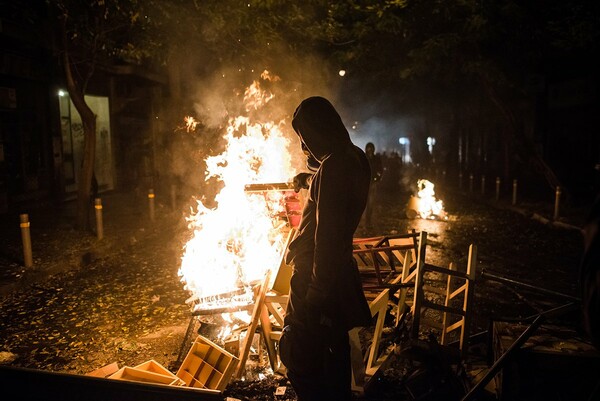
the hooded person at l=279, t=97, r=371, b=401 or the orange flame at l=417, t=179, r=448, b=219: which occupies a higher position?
the hooded person at l=279, t=97, r=371, b=401

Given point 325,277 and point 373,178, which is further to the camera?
point 373,178

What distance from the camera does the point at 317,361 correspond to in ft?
10.6

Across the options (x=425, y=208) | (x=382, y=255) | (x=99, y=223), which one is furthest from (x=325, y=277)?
(x=425, y=208)

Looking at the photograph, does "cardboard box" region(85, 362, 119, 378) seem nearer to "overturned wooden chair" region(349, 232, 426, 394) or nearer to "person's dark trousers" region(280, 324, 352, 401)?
"person's dark trousers" region(280, 324, 352, 401)

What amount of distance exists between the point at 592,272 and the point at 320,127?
1.90m

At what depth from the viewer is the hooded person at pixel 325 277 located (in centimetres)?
309

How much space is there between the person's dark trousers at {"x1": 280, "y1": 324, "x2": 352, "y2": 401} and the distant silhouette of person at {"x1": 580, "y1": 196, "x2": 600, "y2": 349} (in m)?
1.63

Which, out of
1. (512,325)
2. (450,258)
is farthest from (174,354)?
(450,258)

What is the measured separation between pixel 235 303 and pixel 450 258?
20.7 feet

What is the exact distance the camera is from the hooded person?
122 inches

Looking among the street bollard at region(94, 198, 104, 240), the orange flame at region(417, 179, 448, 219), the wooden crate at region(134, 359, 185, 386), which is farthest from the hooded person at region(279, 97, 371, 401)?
the orange flame at region(417, 179, 448, 219)

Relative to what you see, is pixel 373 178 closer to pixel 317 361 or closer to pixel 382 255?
pixel 382 255

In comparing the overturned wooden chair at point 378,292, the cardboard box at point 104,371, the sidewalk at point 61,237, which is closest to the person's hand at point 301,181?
the overturned wooden chair at point 378,292

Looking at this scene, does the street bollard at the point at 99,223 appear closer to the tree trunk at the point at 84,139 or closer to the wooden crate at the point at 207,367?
the tree trunk at the point at 84,139
